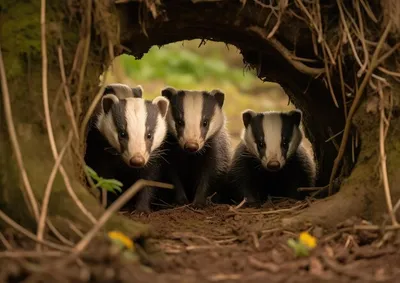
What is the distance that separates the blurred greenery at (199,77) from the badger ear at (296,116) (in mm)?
6751

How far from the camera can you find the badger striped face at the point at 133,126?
211 inches

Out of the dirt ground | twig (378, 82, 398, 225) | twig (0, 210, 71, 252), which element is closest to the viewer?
the dirt ground

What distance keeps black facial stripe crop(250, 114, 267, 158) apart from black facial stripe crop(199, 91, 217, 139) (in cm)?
38

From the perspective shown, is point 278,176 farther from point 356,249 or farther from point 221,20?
point 356,249

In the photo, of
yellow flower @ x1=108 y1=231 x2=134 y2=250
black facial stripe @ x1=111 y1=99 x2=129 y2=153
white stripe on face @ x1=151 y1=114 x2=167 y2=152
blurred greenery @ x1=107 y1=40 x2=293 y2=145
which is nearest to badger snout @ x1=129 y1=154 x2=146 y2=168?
black facial stripe @ x1=111 y1=99 x2=129 y2=153

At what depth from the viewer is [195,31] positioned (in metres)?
5.54

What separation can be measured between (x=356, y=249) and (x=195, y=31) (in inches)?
84.0

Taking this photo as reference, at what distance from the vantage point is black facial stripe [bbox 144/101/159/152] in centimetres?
550

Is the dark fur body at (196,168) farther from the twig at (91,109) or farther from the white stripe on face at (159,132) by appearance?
the twig at (91,109)

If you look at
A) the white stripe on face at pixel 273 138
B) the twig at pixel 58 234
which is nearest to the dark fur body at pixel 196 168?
the white stripe on face at pixel 273 138

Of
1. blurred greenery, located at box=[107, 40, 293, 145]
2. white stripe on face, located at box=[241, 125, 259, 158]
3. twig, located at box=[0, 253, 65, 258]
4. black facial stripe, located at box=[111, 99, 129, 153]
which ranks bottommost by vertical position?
blurred greenery, located at box=[107, 40, 293, 145]

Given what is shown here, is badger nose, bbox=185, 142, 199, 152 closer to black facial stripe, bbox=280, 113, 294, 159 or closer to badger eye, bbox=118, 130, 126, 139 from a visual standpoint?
badger eye, bbox=118, 130, 126, 139

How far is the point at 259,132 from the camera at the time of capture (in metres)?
6.34

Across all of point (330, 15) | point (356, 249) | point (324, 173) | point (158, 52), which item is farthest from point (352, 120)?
point (158, 52)
